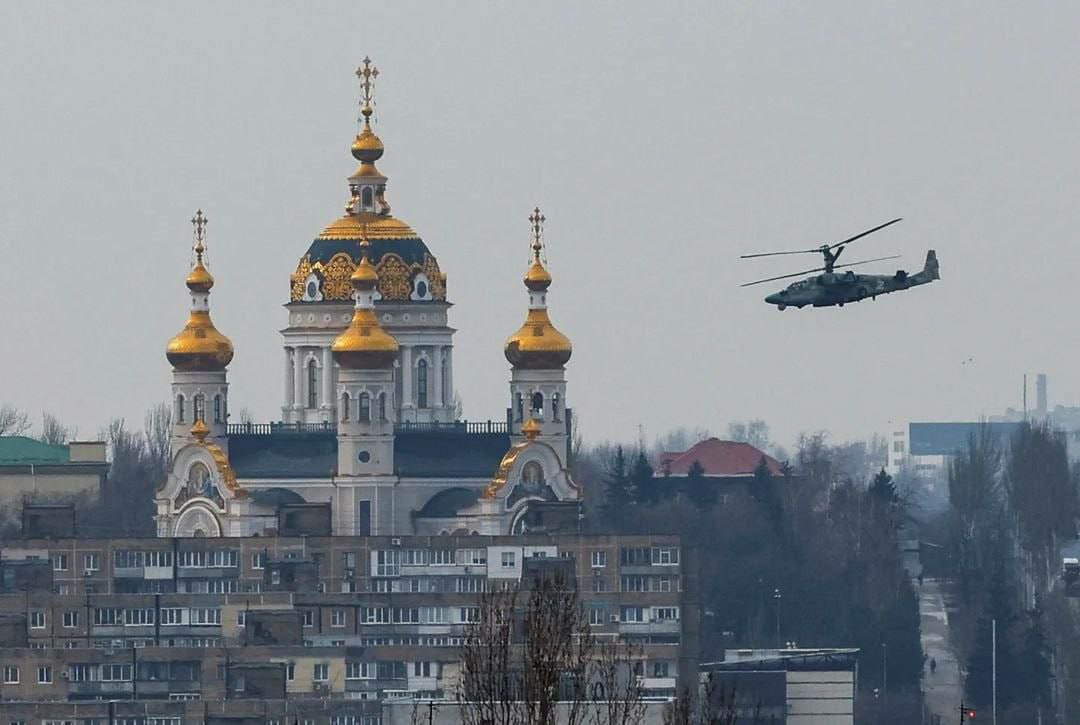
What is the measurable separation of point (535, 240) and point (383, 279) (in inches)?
139

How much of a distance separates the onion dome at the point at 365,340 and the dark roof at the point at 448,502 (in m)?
3.56

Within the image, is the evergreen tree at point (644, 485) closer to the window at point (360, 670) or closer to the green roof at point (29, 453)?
the green roof at point (29, 453)

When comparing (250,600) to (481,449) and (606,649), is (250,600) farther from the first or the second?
(606,649)

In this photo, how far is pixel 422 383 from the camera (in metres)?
134

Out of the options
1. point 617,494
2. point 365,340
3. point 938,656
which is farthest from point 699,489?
point 938,656

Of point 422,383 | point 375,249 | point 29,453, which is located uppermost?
point 375,249

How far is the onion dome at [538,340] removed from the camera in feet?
427

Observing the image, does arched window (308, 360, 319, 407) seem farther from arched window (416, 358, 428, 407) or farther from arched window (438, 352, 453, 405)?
arched window (438, 352, 453, 405)

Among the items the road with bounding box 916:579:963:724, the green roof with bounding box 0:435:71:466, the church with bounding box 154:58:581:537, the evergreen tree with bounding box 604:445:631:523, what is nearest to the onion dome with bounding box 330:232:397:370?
the church with bounding box 154:58:581:537

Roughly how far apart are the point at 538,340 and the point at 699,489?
48.7 feet

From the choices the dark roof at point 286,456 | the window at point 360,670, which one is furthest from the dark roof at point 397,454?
the window at point 360,670

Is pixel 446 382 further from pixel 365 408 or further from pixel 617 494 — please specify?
pixel 617 494

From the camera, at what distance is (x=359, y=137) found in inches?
5344

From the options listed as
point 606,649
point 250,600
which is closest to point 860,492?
point 250,600
